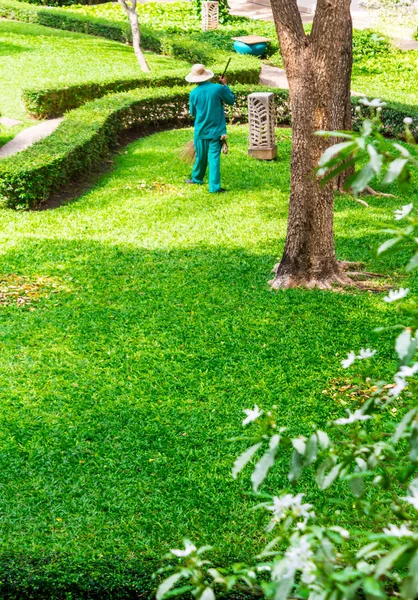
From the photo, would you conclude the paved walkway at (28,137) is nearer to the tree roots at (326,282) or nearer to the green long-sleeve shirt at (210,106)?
the green long-sleeve shirt at (210,106)

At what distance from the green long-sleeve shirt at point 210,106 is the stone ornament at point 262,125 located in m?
2.02

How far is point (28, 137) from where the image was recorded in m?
14.3

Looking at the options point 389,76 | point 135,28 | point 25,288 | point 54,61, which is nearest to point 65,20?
point 54,61

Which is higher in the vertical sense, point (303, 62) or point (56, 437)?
point (303, 62)

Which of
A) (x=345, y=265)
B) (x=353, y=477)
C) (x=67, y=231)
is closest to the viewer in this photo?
(x=353, y=477)

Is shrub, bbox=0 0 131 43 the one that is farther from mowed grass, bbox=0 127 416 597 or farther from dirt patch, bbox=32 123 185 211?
mowed grass, bbox=0 127 416 597

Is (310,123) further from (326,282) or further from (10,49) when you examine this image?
(10,49)

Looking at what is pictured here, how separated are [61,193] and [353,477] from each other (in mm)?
10018

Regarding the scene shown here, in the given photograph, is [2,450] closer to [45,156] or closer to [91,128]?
[45,156]

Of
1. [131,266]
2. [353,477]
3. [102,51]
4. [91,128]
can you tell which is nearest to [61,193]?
[91,128]

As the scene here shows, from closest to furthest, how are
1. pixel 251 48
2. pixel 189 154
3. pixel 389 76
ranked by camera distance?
pixel 189 154, pixel 389 76, pixel 251 48

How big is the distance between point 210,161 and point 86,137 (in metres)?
2.45

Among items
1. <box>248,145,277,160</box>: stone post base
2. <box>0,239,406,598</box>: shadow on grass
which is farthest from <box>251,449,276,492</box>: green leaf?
<box>248,145,277,160</box>: stone post base

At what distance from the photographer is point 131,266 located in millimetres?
8406
